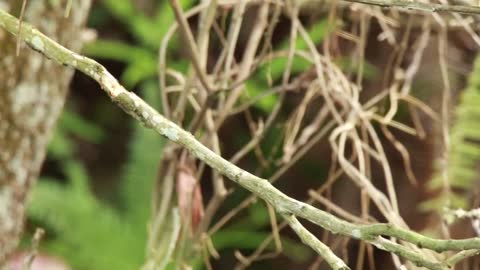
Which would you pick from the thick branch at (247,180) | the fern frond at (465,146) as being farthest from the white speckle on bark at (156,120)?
the fern frond at (465,146)

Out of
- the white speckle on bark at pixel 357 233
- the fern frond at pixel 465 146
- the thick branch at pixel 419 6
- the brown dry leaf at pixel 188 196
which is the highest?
the fern frond at pixel 465 146

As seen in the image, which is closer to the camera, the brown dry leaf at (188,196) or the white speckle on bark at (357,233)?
the white speckle on bark at (357,233)

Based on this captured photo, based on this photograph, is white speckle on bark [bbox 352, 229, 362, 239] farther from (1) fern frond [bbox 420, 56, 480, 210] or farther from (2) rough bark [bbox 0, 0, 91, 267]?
(1) fern frond [bbox 420, 56, 480, 210]

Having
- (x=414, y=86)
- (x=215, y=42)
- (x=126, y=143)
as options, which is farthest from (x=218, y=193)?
(x=126, y=143)

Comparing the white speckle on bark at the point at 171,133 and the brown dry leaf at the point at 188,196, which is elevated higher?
the brown dry leaf at the point at 188,196

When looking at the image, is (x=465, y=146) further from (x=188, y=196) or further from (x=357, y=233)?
Result: (x=357, y=233)

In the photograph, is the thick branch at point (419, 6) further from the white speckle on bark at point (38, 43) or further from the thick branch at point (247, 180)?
the white speckle on bark at point (38, 43)

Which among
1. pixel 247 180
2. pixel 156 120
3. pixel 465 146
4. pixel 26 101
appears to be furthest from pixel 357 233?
pixel 465 146

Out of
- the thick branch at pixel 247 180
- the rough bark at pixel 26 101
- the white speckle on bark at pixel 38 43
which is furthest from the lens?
the rough bark at pixel 26 101

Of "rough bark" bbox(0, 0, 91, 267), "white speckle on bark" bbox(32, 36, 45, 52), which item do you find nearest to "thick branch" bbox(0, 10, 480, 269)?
"white speckle on bark" bbox(32, 36, 45, 52)
